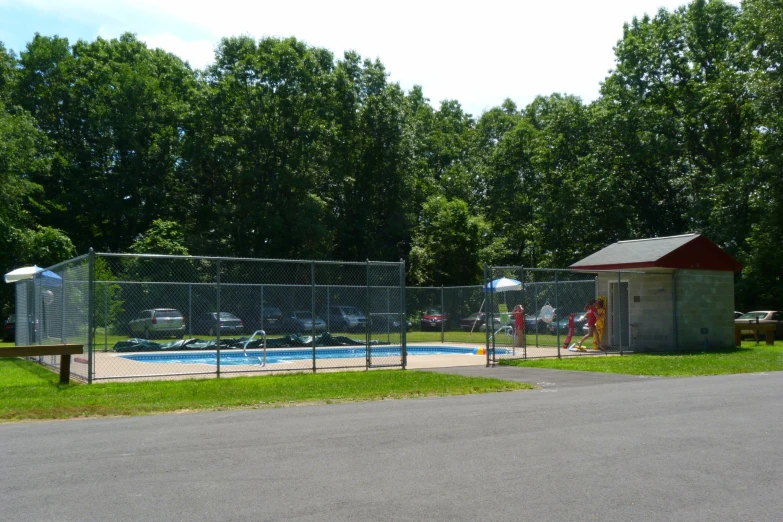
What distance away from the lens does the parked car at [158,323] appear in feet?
74.4

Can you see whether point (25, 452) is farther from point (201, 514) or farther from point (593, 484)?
point (593, 484)

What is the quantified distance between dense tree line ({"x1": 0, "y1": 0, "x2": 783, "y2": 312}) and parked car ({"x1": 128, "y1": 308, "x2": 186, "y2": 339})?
62.5ft

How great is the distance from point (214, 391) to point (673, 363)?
1232 centimetres

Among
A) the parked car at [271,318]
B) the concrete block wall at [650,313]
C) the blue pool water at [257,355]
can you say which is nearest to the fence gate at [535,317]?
the concrete block wall at [650,313]

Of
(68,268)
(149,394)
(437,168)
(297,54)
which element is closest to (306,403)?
(149,394)

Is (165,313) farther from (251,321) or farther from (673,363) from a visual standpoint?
(673,363)

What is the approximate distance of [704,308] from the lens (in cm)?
2658

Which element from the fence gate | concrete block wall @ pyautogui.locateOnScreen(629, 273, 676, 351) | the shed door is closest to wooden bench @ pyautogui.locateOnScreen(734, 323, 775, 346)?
concrete block wall @ pyautogui.locateOnScreen(629, 273, 676, 351)

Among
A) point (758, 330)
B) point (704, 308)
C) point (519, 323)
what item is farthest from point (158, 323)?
point (758, 330)

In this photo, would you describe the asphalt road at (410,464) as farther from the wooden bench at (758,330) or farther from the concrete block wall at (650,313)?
the wooden bench at (758,330)

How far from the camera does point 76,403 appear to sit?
12.6 metres

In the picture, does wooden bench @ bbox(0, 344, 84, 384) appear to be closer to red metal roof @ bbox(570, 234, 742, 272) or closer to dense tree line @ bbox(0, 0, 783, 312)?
red metal roof @ bbox(570, 234, 742, 272)

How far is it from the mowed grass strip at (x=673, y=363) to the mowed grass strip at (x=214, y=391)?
422 cm

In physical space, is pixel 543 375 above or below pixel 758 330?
below
